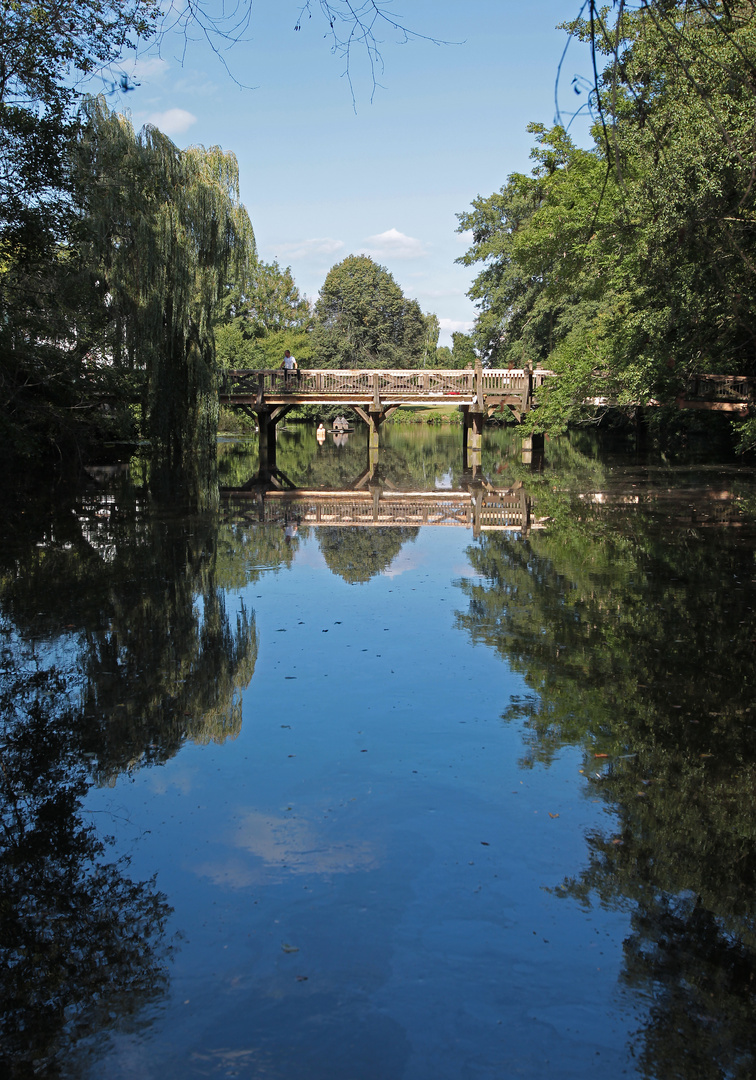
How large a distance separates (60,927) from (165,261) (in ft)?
72.2

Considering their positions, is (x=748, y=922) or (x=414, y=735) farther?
(x=414, y=735)

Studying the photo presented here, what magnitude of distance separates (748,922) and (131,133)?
24.0 metres

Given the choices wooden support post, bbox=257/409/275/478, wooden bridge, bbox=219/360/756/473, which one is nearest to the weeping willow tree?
wooden support post, bbox=257/409/275/478

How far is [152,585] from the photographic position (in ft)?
35.0

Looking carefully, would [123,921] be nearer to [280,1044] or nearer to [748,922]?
[280,1044]

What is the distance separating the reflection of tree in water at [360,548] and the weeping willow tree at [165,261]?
35.3ft

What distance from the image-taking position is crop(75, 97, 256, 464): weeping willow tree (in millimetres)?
22109

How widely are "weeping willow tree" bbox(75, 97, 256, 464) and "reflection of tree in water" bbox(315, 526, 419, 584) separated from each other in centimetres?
1075

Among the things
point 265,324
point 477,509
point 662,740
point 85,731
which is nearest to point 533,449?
point 477,509

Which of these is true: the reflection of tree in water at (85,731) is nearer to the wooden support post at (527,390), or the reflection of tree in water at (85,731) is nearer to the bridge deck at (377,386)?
the bridge deck at (377,386)

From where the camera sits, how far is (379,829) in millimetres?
4805

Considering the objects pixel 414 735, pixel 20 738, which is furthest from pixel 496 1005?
pixel 20 738

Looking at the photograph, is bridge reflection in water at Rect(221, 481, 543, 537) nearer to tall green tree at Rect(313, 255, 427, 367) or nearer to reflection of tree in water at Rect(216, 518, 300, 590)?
reflection of tree in water at Rect(216, 518, 300, 590)

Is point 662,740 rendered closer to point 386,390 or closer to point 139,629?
point 139,629
